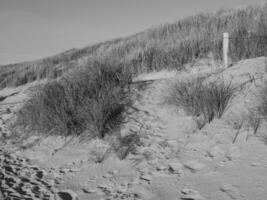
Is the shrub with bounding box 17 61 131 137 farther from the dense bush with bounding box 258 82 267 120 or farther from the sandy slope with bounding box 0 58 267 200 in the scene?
the dense bush with bounding box 258 82 267 120

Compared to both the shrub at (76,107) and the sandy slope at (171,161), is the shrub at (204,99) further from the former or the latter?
the shrub at (76,107)

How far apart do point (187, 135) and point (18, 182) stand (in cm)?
181

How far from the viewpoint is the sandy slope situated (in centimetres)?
215

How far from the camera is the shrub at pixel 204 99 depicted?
328 centimetres

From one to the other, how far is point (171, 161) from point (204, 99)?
1.00m

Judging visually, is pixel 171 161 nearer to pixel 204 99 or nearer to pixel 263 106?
pixel 204 99

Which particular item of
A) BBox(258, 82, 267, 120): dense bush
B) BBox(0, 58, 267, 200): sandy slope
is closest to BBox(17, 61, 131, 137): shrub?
BBox(0, 58, 267, 200): sandy slope

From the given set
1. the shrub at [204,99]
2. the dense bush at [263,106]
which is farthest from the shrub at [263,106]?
the shrub at [204,99]

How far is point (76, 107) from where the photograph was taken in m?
3.49

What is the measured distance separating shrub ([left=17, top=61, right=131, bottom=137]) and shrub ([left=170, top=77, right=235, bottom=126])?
33.2 inches

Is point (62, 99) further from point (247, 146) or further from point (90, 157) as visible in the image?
point (247, 146)

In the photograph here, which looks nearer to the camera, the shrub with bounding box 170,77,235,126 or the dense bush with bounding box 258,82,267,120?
the dense bush with bounding box 258,82,267,120

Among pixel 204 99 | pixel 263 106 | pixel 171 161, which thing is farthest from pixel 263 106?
pixel 171 161

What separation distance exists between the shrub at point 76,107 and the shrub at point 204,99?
0.84 m
